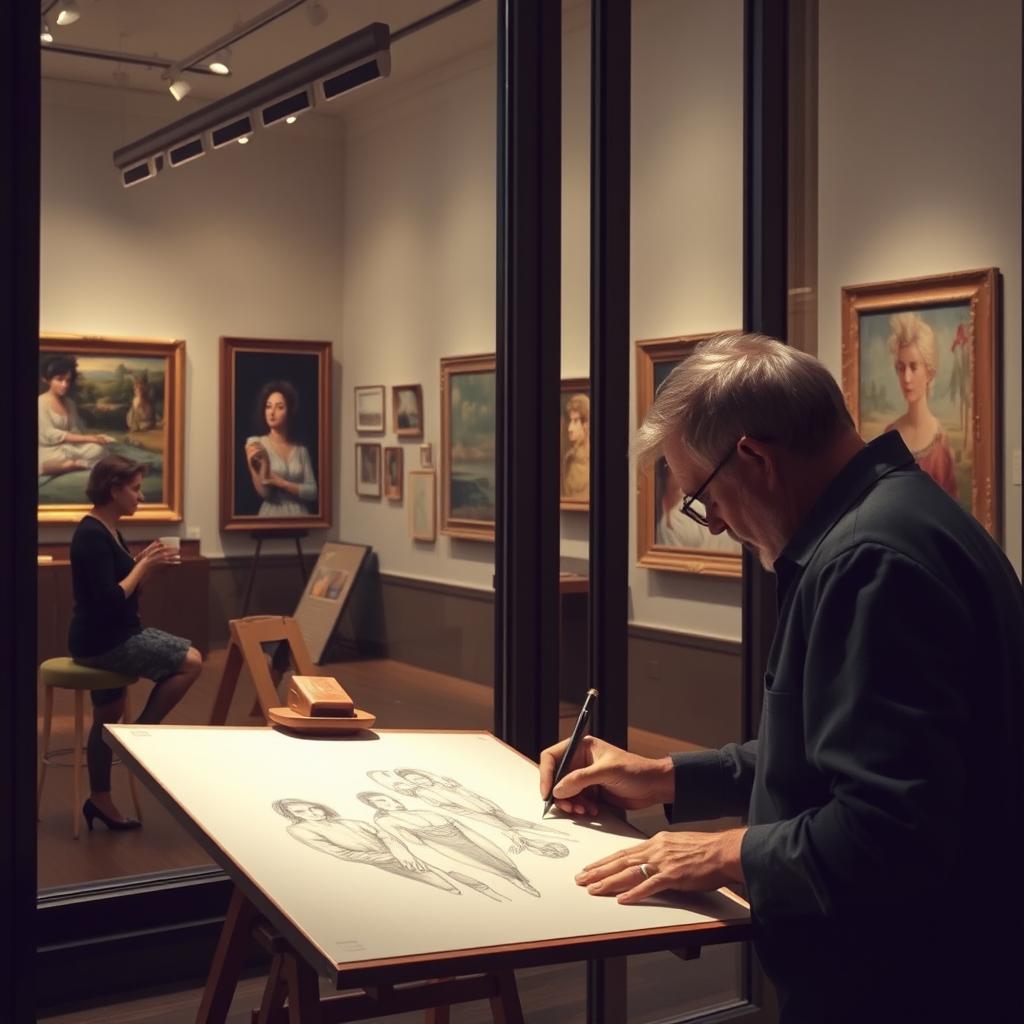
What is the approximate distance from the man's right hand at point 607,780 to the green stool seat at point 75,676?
1.15m

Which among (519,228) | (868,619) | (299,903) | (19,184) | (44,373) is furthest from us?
(519,228)

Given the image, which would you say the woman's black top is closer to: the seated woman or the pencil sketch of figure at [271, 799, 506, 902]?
the seated woman

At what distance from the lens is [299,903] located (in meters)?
Answer: 1.61

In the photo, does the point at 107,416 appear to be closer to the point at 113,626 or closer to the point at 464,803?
the point at 113,626

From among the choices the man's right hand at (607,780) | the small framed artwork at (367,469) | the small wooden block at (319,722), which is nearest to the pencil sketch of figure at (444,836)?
the man's right hand at (607,780)

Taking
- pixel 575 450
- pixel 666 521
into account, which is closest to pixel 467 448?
pixel 575 450

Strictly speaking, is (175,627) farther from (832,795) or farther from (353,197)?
(832,795)

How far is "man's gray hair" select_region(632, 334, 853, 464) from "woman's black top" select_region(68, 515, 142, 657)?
1529mm

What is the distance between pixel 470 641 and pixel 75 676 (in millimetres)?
971

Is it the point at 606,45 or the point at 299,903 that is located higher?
the point at 606,45

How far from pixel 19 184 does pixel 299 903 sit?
1531 mm

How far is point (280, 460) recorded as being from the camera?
3086 millimetres

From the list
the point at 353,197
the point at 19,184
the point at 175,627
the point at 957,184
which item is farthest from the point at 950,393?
the point at 19,184

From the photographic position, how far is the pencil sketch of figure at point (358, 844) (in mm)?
1757
